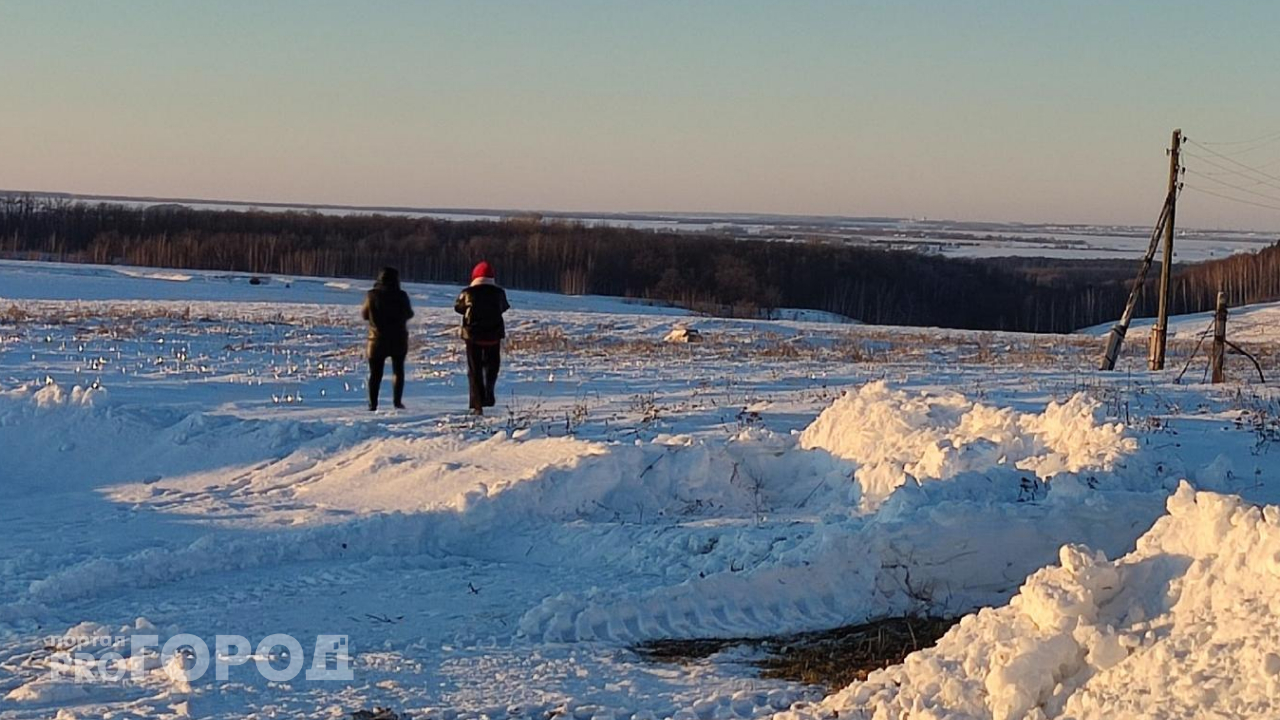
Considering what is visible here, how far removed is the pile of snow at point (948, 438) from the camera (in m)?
9.30

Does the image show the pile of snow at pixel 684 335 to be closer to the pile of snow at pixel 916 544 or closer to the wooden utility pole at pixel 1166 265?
the wooden utility pole at pixel 1166 265

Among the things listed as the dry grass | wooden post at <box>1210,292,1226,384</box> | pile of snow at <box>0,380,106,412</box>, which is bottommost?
the dry grass

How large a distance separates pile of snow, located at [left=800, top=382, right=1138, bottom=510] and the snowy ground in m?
0.03

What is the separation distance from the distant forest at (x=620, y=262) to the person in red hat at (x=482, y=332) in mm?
59987

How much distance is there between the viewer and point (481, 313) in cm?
1402

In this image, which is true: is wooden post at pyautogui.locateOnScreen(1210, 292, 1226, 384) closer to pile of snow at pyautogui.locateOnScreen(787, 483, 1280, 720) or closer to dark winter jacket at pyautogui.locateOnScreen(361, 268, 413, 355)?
dark winter jacket at pyautogui.locateOnScreen(361, 268, 413, 355)

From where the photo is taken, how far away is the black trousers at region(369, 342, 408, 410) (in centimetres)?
1417

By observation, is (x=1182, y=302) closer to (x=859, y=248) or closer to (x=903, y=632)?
(x=859, y=248)

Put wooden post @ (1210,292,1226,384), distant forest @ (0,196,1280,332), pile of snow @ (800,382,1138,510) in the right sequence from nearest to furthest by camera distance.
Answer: pile of snow @ (800,382,1138,510) → wooden post @ (1210,292,1226,384) → distant forest @ (0,196,1280,332)

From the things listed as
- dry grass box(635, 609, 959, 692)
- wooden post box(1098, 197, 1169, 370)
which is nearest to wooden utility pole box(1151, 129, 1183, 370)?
wooden post box(1098, 197, 1169, 370)

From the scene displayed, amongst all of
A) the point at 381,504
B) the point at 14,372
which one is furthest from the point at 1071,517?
the point at 14,372

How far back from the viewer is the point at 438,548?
9406 millimetres

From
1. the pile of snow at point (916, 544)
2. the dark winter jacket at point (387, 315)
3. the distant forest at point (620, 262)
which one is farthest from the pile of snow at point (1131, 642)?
the distant forest at point (620, 262)

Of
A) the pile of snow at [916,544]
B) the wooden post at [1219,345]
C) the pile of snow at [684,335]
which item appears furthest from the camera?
the pile of snow at [684,335]
